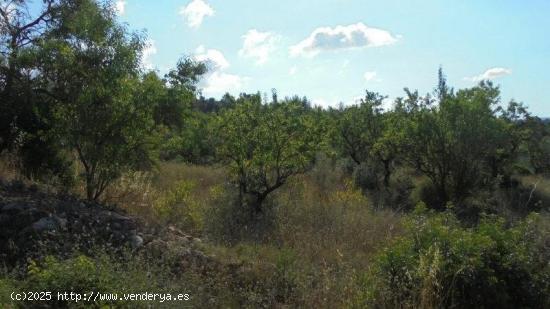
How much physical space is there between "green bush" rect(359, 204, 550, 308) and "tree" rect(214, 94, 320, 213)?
4551 millimetres

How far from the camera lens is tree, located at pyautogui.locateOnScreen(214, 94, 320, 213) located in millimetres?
10031

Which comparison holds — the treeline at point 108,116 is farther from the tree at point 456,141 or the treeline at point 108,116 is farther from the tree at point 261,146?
the tree at point 456,141

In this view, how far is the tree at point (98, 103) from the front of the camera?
842cm

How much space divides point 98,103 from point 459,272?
6.04 meters

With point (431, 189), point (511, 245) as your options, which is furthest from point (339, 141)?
point (511, 245)

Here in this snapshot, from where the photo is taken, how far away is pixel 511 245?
5594 mm

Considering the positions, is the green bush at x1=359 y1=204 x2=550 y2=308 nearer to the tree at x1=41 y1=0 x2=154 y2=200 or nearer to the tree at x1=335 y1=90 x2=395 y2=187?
the tree at x1=41 y1=0 x2=154 y2=200

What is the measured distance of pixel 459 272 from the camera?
517cm

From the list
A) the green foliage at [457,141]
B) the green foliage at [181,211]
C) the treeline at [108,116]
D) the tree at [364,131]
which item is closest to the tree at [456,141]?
the green foliage at [457,141]

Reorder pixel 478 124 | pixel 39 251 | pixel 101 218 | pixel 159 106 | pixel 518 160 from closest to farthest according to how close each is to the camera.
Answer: pixel 39 251 < pixel 101 218 < pixel 159 106 < pixel 478 124 < pixel 518 160

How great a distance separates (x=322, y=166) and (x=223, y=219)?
622 centimetres

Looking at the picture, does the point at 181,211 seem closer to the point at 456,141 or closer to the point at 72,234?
the point at 72,234

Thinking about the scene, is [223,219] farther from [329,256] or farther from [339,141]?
[339,141]

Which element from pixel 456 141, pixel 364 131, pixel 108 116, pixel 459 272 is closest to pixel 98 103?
pixel 108 116
